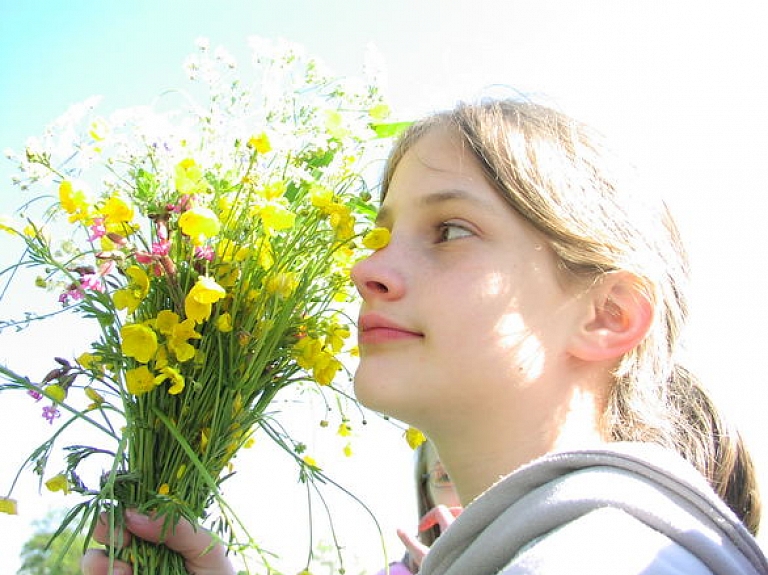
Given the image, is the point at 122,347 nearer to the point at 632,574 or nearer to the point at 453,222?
the point at 453,222

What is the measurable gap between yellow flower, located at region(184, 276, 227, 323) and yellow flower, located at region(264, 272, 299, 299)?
3.4 inches

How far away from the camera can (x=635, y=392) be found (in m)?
1.11

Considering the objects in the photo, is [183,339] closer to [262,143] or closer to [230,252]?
[230,252]

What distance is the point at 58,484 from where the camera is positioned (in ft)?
3.31

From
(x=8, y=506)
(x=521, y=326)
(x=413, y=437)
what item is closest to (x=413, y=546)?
(x=413, y=437)

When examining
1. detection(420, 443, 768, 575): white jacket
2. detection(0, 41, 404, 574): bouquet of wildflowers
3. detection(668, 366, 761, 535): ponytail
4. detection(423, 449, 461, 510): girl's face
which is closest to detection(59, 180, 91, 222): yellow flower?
detection(0, 41, 404, 574): bouquet of wildflowers

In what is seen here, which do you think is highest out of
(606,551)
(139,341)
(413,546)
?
(139,341)

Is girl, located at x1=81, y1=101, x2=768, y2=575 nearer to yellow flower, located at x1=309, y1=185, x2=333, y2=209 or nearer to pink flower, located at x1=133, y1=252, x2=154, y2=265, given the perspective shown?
yellow flower, located at x1=309, y1=185, x2=333, y2=209

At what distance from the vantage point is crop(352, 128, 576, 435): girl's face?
0.97 metres

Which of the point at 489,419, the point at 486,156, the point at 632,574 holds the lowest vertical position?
the point at 632,574

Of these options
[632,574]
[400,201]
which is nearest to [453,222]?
[400,201]

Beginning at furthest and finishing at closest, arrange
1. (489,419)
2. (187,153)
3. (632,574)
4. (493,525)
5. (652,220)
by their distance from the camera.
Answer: (652,220) → (187,153) → (489,419) → (493,525) → (632,574)

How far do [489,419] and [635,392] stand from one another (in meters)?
0.26

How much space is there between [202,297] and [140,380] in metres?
0.15
